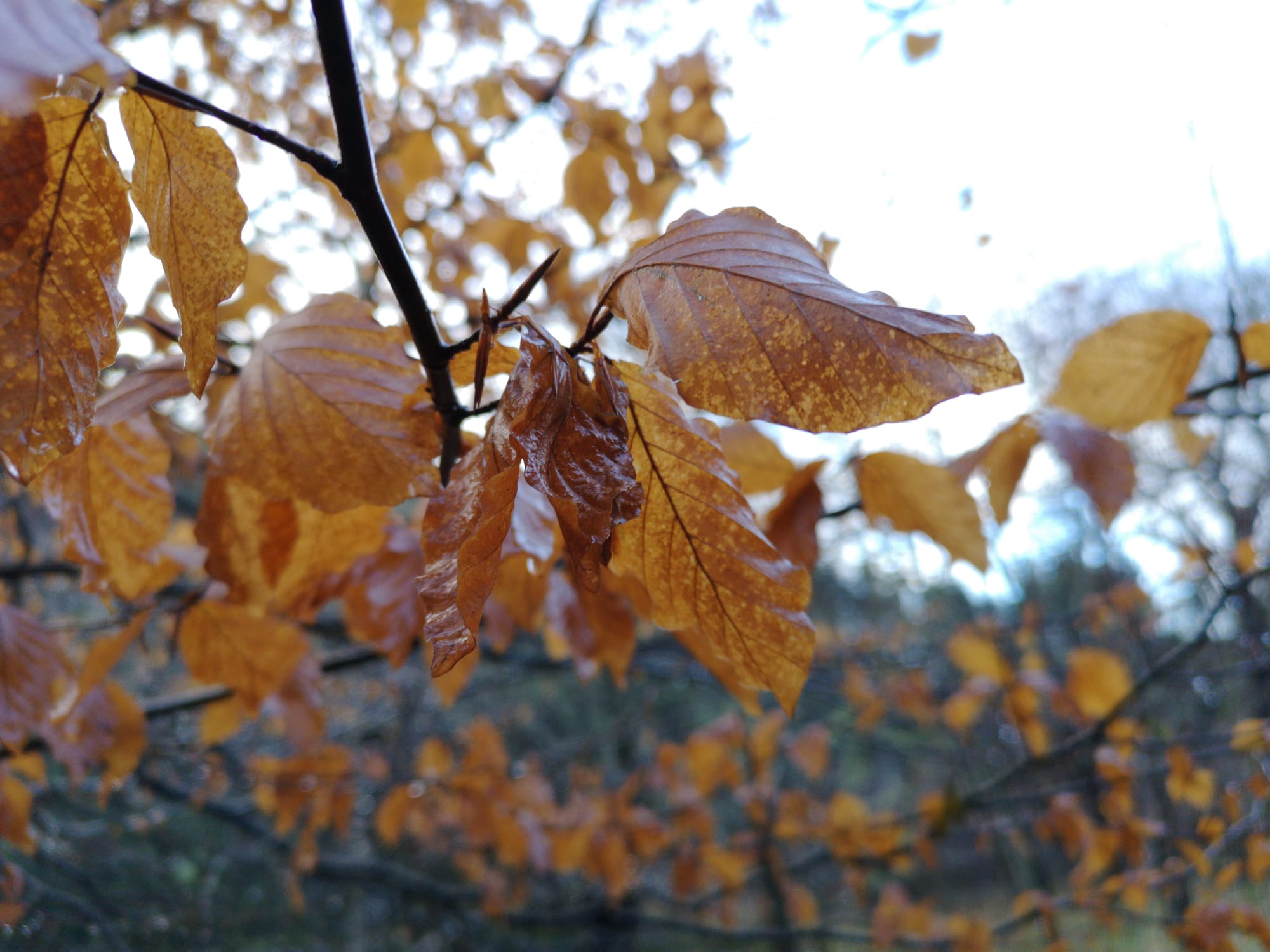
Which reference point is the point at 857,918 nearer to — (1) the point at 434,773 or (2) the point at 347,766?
(1) the point at 434,773

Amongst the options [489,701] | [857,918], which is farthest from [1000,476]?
[857,918]

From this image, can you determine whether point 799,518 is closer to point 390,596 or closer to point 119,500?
point 390,596

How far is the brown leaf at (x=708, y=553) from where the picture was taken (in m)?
0.41

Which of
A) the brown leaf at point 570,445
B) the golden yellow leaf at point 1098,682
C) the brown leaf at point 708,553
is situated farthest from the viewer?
Answer: the golden yellow leaf at point 1098,682

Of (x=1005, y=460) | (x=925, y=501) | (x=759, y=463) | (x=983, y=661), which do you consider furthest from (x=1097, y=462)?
(x=983, y=661)

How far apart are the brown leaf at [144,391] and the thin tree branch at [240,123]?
23 cm

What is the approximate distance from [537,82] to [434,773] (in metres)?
2.39

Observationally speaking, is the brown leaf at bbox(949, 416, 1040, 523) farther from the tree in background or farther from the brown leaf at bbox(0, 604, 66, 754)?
the brown leaf at bbox(0, 604, 66, 754)

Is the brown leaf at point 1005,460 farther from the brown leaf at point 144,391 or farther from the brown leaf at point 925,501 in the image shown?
the brown leaf at point 144,391

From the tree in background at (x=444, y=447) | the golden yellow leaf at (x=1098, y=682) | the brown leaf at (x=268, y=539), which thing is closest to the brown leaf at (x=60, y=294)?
the tree in background at (x=444, y=447)

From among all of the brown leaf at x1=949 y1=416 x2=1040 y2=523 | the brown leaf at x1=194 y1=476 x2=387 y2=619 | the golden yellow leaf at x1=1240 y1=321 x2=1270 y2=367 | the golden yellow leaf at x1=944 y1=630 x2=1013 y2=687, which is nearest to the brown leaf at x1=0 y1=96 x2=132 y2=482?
the brown leaf at x1=194 y1=476 x2=387 y2=619

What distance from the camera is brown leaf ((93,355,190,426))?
0.54m

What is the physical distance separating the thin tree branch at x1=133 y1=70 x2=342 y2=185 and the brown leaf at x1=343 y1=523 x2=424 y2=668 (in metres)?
0.46

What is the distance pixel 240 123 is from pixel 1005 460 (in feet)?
2.89
